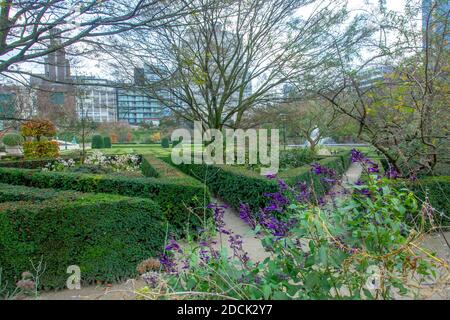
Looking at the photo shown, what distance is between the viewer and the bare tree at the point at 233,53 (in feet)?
28.6

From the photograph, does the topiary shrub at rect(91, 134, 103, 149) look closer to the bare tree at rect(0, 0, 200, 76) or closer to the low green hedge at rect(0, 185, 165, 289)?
the bare tree at rect(0, 0, 200, 76)

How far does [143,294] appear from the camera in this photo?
1.12 m

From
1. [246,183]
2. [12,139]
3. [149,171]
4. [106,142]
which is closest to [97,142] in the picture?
[106,142]

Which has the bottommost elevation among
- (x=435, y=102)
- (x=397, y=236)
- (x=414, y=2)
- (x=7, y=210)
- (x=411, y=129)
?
(x=7, y=210)

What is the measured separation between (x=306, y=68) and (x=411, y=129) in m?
5.42

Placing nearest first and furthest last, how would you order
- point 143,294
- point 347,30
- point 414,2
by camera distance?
point 143,294 < point 414,2 < point 347,30

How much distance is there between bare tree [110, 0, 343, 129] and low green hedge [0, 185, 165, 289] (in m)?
4.63

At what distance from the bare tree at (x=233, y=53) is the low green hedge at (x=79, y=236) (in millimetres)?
4631

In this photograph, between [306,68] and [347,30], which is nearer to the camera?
[347,30]

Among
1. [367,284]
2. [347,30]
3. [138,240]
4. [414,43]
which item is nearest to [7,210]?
[138,240]

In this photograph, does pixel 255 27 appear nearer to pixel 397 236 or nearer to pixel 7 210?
pixel 7 210

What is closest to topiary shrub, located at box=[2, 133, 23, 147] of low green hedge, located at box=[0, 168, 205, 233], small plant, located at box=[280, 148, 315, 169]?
low green hedge, located at box=[0, 168, 205, 233]

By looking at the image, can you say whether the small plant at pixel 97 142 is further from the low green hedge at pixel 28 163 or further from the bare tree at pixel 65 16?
the bare tree at pixel 65 16

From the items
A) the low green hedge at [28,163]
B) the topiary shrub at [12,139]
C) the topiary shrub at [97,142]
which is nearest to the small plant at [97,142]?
the topiary shrub at [97,142]
